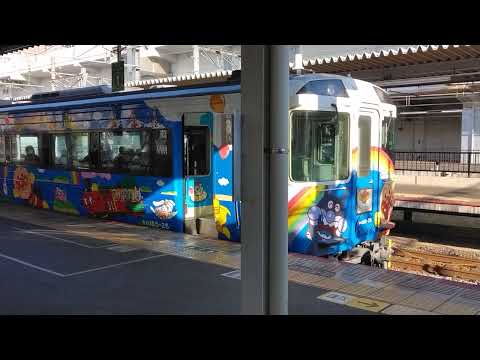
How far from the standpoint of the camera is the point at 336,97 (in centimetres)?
684

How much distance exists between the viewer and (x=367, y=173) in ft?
24.2

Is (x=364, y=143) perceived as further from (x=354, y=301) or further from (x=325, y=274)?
(x=354, y=301)

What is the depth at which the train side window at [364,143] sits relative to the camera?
284 inches

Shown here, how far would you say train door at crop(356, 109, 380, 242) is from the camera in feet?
23.8

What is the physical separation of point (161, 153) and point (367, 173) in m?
3.12

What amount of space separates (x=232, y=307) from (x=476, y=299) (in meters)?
2.24

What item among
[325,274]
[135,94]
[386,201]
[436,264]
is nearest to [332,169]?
[386,201]

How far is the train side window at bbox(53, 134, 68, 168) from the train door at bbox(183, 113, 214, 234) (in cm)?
328

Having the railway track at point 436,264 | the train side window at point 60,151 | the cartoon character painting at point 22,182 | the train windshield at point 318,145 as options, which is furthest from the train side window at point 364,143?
the cartoon character painting at point 22,182

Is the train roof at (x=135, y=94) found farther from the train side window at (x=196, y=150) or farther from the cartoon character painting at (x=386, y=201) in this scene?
the cartoon character painting at (x=386, y=201)

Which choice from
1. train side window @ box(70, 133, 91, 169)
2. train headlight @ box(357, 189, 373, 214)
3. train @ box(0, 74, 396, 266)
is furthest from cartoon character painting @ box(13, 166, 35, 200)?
train headlight @ box(357, 189, 373, 214)
